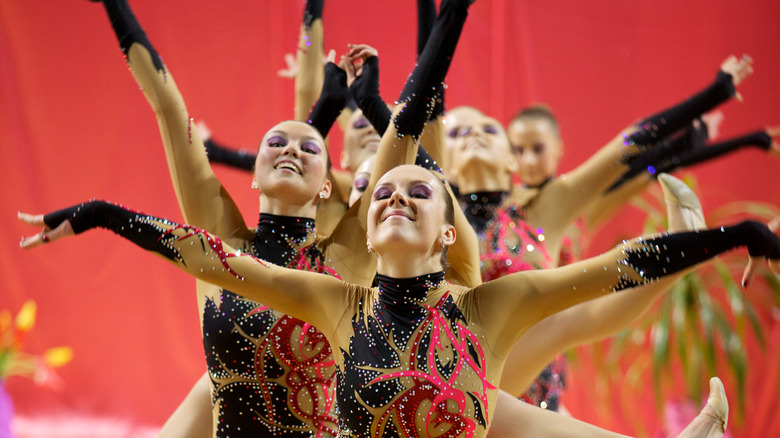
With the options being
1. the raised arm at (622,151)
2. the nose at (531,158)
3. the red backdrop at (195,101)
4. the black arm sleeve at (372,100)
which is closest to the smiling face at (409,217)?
the black arm sleeve at (372,100)

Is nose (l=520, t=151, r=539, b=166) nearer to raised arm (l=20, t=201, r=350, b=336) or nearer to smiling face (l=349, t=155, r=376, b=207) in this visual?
smiling face (l=349, t=155, r=376, b=207)

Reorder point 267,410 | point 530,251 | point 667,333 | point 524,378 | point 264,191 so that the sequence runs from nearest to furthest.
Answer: point 267,410 < point 264,191 < point 524,378 < point 530,251 < point 667,333

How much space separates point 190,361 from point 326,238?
9.53ft

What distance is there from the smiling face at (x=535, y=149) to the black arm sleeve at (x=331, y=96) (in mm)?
1152

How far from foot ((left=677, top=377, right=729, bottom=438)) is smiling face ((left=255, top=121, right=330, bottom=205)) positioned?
1131 millimetres

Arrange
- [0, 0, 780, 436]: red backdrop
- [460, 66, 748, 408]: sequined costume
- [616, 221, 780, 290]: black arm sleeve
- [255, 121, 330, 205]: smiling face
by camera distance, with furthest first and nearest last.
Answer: [0, 0, 780, 436]: red backdrop
[460, 66, 748, 408]: sequined costume
[255, 121, 330, 205]: smiling face
[616, 221, 780, 290]: black arm sleeve

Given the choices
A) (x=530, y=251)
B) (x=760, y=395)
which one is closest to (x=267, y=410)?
(x=530, y=251)

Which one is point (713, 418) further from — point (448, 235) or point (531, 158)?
point (531, 158)

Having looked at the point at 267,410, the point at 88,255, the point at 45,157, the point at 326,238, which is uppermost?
the point at 45,157

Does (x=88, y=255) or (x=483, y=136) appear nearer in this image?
(x=483, y=136)

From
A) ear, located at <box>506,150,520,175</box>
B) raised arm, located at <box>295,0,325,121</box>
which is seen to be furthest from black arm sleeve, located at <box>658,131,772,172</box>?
raised arm, located at <box>295,0,325,121</box>

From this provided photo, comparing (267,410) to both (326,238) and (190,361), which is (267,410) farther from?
(190,361)

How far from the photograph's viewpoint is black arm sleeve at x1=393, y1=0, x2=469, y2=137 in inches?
73.9

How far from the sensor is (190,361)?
15.3 ft
